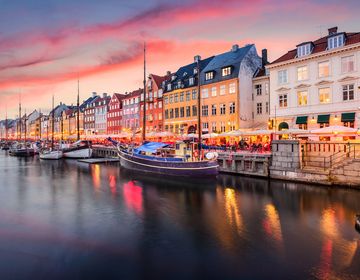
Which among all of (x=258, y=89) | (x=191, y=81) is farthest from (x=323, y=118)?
(x=191, y=81)

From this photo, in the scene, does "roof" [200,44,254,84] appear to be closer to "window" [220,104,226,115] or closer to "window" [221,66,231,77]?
"window" [221,66,231,77]

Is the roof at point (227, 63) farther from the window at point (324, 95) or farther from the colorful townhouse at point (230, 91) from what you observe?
the window at point (324, 95)

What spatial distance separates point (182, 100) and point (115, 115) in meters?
36.3

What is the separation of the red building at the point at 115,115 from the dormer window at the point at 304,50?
2375 inches

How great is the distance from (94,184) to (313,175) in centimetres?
2147

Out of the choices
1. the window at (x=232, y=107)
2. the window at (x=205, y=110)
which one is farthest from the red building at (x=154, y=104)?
the window at (x=232, y=107)

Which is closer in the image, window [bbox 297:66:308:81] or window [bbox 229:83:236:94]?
window [bbox 297:66:308:81]

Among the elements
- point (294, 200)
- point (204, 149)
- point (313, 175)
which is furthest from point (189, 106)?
point (294, 200)

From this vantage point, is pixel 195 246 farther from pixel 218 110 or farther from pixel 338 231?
pixel 218 110

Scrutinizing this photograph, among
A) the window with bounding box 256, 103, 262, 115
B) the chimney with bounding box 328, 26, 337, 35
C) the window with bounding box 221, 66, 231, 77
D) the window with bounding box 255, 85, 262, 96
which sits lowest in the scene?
the window with bounding box 256, 103, 262, 115

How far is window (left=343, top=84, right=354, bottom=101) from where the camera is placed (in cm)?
3294

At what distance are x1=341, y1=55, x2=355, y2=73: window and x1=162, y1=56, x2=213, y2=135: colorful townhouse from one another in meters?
27.8

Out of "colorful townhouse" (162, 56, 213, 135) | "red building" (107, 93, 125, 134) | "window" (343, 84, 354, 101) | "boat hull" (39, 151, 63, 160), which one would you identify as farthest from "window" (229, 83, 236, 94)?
"red building" (107, 93, 125, 134)

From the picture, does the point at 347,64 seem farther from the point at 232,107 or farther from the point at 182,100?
the point at 182,100
